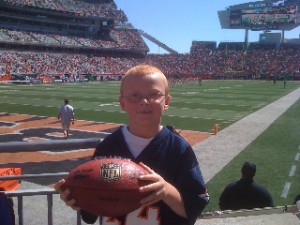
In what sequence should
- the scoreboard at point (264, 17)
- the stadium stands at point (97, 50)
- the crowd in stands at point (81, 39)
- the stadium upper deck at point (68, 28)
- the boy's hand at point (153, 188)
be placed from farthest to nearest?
the scoreboard at point (264, 17) < the stadium upper deck at point (68, 28) < the crowd in stands at point (81, 39) < the stadium stands at point (97, 50) < the boy's hand at point (153, 188)

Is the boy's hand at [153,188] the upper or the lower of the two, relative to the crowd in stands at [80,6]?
lower

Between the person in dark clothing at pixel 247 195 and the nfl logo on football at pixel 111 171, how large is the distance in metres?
3.28

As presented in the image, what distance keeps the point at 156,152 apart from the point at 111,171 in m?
0.35

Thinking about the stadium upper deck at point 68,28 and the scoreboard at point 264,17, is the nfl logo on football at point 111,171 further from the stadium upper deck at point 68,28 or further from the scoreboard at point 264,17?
the scoreboard at point 264,17

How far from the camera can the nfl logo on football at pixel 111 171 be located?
185cm

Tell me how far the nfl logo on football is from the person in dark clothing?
328 centimetres

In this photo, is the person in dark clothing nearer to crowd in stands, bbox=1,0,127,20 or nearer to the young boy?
the young boy

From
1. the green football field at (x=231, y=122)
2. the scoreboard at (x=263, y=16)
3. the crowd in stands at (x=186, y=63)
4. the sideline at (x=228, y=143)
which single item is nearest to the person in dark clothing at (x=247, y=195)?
the green football field at (x=231, y=122)

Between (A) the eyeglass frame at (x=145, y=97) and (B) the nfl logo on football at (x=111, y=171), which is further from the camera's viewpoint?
(A) the eyeglass frame at (x=145, y=97)

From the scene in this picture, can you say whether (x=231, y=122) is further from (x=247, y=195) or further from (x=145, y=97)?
(x=145, y=97)

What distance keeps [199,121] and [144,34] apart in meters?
82.3

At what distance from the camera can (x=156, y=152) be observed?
6.98ft

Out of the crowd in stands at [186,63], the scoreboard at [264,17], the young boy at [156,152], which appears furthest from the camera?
the scoreboard at [264,17]

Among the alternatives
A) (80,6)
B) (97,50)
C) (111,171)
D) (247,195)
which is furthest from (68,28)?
(111,171)
